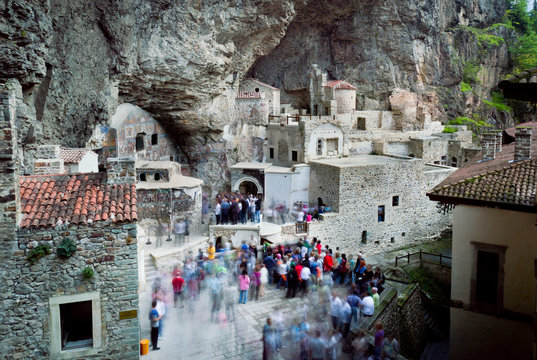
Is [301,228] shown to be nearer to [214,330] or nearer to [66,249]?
[214,330]

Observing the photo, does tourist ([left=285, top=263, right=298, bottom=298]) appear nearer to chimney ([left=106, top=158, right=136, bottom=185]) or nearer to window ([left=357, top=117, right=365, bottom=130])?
chimney ([left=106, top=158, right=136, bottom=185])

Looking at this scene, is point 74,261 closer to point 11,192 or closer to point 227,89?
point 11,192

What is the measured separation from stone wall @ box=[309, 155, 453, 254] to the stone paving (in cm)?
975

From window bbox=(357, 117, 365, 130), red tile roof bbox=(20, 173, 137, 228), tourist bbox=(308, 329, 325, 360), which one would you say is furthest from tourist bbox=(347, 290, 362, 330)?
window bbox=(357, 117, 365, 130)

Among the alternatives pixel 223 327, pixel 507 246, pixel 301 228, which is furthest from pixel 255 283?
pixel 301 228

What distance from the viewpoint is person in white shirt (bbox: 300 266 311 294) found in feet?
45.1

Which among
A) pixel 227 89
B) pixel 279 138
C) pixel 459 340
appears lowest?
pixel 459 340

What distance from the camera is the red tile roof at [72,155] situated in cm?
1762

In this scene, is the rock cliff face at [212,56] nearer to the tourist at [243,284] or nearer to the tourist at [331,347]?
the tourist at [243,284]

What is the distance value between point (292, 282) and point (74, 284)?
23.5ft

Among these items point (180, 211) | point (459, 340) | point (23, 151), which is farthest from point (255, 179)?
point (459, 340)

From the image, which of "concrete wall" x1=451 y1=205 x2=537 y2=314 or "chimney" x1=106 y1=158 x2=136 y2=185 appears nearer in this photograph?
"chimney" x1=106 y1=158 x2=136 y2=185

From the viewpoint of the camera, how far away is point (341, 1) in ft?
108

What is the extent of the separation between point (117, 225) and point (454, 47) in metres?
40.4
